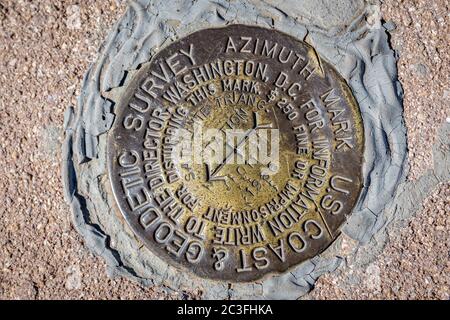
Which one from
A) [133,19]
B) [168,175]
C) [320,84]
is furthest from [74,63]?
[320,84]

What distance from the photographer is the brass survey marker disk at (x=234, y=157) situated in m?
2.83

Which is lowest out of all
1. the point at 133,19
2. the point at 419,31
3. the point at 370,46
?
the point at 133,19

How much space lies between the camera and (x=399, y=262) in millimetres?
2906

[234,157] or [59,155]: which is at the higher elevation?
[234,157]

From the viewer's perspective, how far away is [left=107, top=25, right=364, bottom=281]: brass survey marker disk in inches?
111

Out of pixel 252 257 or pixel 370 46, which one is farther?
pixel 370 46

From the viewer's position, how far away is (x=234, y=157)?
2.86 metres

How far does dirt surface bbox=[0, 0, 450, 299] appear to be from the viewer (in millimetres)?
2850

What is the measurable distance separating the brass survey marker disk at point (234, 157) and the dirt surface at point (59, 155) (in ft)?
0.95

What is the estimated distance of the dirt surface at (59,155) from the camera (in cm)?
285

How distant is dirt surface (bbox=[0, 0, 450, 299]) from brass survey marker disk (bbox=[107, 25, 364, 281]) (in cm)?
29

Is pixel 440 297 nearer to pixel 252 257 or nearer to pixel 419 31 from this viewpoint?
pixel 252 257

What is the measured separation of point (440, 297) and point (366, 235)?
19.8 inches

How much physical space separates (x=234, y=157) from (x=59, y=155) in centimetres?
93
